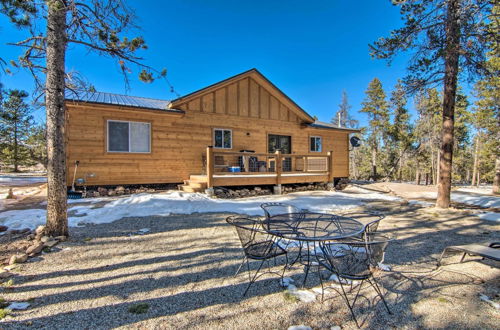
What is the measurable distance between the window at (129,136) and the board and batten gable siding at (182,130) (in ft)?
0.58

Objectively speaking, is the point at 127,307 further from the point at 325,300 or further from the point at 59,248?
the point at 59,248

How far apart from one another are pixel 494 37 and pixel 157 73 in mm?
8361

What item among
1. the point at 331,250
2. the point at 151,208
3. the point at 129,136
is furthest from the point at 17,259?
the point at 129,136

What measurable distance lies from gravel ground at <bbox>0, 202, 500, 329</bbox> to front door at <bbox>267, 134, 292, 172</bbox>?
828 cm

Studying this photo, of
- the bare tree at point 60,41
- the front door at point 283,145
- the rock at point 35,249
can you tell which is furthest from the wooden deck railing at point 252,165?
the rock at point 35,249

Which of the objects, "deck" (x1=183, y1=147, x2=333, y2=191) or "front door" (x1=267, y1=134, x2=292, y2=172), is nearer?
"deck" (x1=183, y1=147, x2=333, y2=191)

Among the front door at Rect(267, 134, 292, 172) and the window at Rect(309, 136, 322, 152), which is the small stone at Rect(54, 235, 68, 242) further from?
the window at Rect(309, 136, 322, 152)

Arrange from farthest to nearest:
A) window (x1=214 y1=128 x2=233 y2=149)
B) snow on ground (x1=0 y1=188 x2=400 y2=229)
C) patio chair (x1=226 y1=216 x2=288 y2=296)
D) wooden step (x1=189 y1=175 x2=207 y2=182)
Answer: window (x1=214 y1=128 x2=233 y2=149)
wooden step (x1=189 y1=175 x2=207 y2=182)
snow on ground (x1=0 y1=188 x2=400 y2=229)
patio chair (x1=226 y1=216 x2=288 y2=296)

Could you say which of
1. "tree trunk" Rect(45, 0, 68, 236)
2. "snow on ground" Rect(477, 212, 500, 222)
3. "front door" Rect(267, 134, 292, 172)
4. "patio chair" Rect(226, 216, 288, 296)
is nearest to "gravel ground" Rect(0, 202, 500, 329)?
"patio chair" Rect(226, 216, 288, 296)

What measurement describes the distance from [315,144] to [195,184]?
7854 mm

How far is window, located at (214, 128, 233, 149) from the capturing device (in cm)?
1085

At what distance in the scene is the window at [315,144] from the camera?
13.9 meters

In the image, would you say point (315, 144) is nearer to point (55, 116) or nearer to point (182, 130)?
point (182, 130)

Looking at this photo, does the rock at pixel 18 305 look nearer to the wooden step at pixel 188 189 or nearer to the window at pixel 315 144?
the wooden step at pixel 188 189
